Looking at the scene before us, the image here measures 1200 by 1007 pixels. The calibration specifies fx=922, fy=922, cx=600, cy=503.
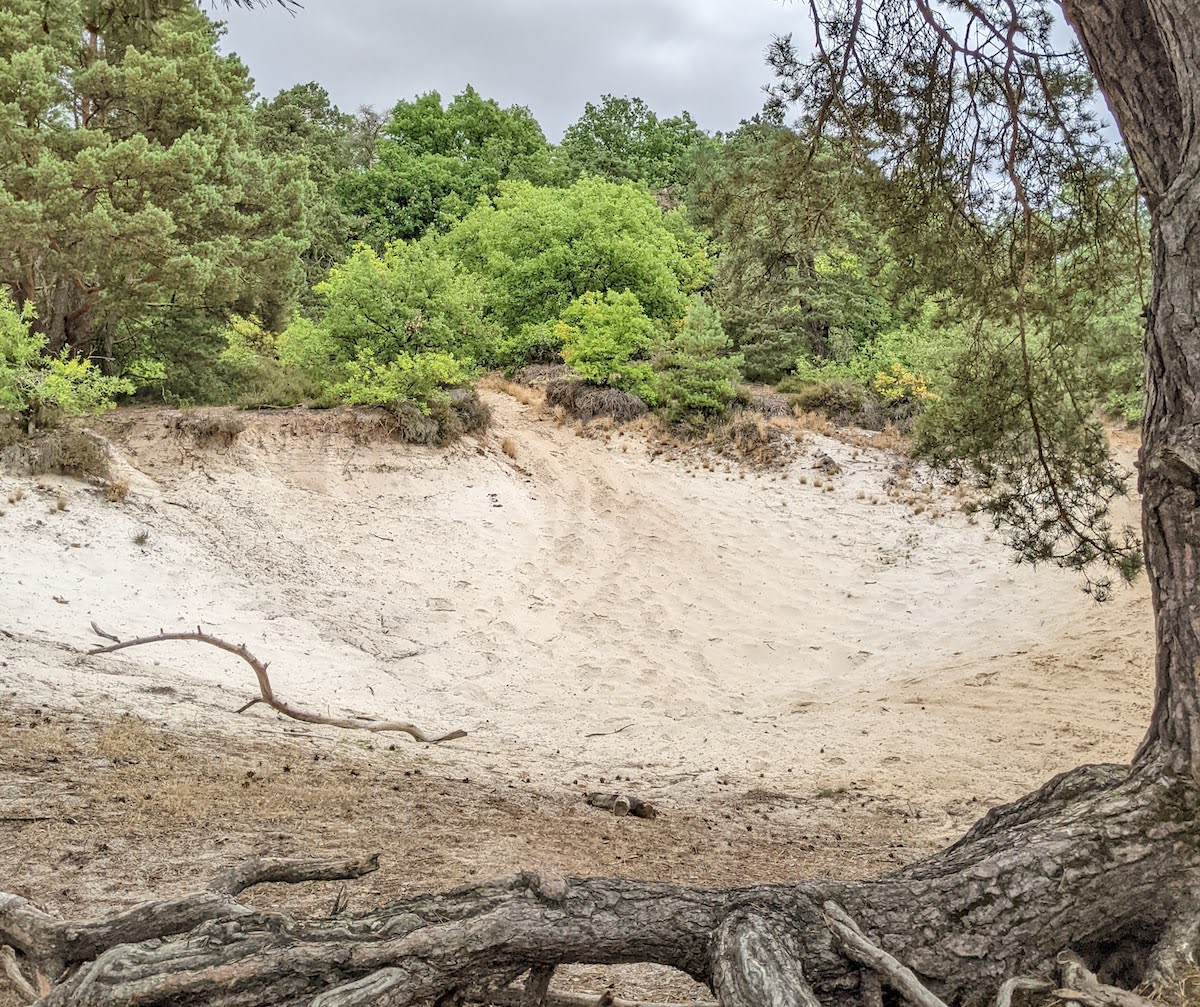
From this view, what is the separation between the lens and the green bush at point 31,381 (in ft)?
36.0

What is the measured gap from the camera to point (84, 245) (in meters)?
13.7

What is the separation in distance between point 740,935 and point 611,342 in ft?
50.7

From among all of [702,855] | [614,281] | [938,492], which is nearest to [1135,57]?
[702,855]

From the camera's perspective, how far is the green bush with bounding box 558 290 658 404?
680 inches

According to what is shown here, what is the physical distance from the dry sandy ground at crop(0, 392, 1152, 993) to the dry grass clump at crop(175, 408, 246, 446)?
0.17m

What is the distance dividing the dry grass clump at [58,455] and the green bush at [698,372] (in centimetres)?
946

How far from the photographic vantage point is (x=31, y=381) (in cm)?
1109

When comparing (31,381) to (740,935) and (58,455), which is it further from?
(740,935)

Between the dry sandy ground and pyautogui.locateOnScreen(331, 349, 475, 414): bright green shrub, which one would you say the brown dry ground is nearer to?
the dry sandy ground

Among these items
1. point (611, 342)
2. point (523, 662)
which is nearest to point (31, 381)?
point (523, 662)

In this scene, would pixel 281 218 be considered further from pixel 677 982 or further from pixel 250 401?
pixel 677 982

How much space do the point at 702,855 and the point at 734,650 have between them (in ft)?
20.2

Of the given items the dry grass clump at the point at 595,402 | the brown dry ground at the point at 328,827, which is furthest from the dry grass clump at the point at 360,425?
the brown dry ground at the point at 328,827

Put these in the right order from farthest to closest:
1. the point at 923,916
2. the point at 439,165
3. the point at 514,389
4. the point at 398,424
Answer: the point at 439,165 → the point at 514,389 → the point at 398,424 → the point at 923,916
